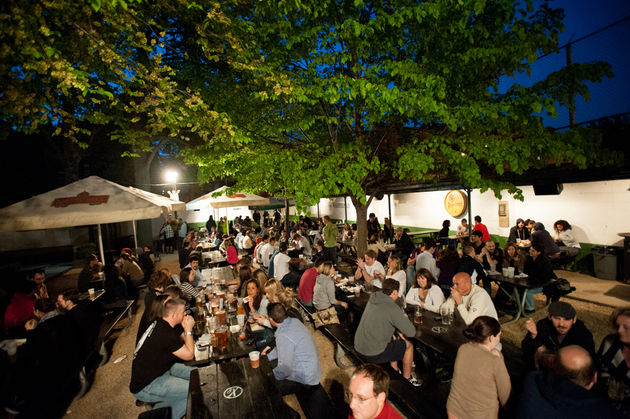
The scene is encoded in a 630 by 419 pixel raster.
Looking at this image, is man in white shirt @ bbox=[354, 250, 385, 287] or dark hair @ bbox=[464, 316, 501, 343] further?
man in white shirt @ bbox=[354, 250, 385, 287]

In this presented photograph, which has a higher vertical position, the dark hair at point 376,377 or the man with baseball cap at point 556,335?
the dark hair at point 376,377

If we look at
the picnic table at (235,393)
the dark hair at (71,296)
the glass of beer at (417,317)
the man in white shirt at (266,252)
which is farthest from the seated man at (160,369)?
the man in white shirt at (266,252)

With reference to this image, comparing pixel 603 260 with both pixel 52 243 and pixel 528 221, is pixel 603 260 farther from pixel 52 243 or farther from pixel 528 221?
pixel 52 243

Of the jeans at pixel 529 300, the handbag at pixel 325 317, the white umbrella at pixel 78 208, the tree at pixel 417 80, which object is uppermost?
the tree at pixel 417 80

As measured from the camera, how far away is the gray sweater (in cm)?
431

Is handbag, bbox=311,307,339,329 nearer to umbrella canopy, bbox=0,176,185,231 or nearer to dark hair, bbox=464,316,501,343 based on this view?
dark hair, bbox=464,316,501,343

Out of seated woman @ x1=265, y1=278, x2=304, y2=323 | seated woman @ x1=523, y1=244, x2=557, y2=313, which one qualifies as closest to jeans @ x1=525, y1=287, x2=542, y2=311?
seated woman @ x1=523, y1=244, x2=557, y2=313

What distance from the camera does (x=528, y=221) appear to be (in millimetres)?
11547

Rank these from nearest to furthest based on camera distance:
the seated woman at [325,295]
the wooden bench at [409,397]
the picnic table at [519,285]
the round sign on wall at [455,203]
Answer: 1. the wooden bench at [409,397]
2. the seated woman at [325,295]
3. the picnic table at [519,285]
4. the round sign on wall at [455,203]

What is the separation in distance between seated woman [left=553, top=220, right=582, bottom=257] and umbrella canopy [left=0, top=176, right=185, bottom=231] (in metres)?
12.8

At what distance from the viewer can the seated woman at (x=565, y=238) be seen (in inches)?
408

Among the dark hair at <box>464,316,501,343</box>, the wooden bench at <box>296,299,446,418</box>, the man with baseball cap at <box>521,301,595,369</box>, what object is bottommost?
the wooden bench at <box>296,299,446,418</box>

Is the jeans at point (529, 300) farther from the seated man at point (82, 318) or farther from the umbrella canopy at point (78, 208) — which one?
the seated man at point (82, 318)

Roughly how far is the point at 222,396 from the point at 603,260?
40.4 feet
